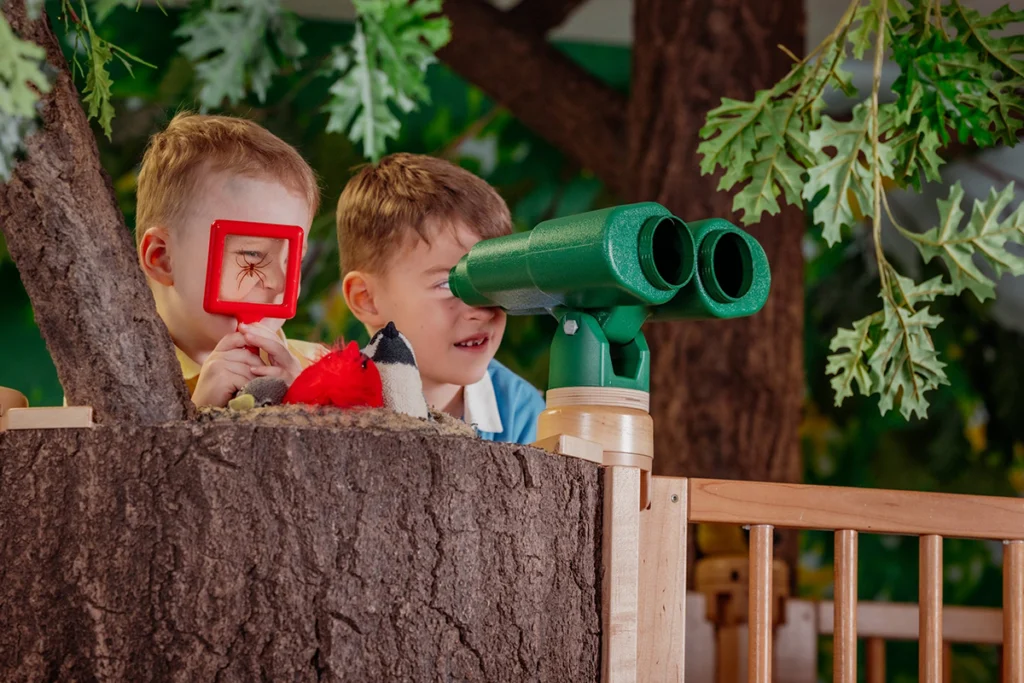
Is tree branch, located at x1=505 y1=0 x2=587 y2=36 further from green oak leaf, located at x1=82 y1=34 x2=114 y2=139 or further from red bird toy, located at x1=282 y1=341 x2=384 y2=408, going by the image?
red bird toy, located at x1=282 y1=341 x2=384 y2=408

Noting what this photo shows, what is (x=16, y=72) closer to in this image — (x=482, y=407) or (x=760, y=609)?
(x=760, y=609)

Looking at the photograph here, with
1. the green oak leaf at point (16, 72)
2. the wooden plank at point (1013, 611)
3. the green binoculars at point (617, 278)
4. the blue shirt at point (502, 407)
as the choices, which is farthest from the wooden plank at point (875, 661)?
the green oak leaf at point (16, 72)

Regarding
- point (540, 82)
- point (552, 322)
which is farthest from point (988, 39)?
point (552, 322)

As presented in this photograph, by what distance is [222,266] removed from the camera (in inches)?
40.7

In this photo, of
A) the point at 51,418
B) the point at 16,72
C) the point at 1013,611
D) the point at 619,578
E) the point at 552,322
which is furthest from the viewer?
the point at 552,322

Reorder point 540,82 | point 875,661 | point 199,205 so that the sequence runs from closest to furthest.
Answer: point 199,205 → point 875,661 → point 540,82

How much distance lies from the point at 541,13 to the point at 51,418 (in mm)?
2199

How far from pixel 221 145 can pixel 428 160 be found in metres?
0.35

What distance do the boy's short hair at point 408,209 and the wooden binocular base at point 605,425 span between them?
0.47 metres

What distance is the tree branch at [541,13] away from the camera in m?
2.72

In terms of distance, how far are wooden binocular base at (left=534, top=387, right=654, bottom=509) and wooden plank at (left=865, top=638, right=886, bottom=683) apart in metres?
1.39

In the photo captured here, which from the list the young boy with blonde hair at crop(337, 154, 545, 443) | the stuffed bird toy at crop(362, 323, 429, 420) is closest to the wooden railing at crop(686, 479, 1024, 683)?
the stuffed bird toy at crop(362, 323, 429, 420)

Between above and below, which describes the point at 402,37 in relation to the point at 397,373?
above

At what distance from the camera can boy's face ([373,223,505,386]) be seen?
4.27 ft
